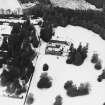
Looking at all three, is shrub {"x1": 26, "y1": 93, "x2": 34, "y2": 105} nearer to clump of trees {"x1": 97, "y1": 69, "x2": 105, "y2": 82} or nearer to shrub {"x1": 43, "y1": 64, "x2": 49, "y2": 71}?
shrub {"x1": 43, "y1": 64, "x2": 49, "y2": 71}

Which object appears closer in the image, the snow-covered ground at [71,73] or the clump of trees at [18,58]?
the snow-covered ground at [71,73]

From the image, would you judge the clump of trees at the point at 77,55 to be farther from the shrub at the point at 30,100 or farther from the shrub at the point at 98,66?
the shrub at the point at 30,100

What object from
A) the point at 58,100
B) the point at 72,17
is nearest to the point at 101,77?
the point at 58,100

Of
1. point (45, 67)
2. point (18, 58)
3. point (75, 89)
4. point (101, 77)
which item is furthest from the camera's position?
point (45, 67)

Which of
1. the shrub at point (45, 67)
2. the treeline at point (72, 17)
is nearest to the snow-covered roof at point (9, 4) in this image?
the treeline at point (72, 17)

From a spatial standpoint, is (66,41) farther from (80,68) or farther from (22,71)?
(22,71)

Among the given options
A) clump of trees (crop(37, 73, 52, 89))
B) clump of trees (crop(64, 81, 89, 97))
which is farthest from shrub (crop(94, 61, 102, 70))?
clump of trees (crop(37, 73, 52, 89))

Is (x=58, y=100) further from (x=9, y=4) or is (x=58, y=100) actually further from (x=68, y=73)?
(x=9, y=4)
